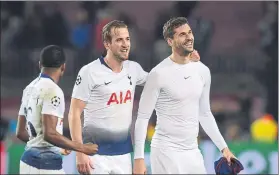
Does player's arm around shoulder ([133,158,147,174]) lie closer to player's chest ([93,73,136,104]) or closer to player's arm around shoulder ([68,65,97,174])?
player's arm around shoulder ([68,65,97,174])

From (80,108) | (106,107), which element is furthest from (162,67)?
(80,108)

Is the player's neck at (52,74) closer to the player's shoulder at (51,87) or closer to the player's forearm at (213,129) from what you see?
the player's shoulder at (51,87)

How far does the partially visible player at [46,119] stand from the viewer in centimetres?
1008

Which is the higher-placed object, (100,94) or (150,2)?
(150,2)

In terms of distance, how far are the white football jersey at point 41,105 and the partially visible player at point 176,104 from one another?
102 centimetres

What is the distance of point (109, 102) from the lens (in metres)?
10.7

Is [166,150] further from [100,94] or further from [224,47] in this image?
[224,47]

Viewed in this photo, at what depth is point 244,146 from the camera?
17.5 meters

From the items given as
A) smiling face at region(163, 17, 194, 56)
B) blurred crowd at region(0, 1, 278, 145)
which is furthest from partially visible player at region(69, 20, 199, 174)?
blurred crowd at region(0, 1, 278, 145)

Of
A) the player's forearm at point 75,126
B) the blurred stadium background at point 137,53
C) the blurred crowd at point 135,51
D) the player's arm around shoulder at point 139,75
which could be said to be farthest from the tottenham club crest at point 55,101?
the blurred crowd at point 135,51

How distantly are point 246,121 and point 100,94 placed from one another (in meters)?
11.6

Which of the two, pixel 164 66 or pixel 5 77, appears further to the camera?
pixel 5 77

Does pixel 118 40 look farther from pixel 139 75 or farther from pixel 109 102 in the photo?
pixel 109 102

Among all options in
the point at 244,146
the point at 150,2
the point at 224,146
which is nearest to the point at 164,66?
the point at 224,146
